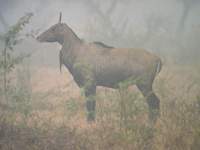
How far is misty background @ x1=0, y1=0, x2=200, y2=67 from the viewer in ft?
62.6

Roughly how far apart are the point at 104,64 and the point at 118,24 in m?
14.3

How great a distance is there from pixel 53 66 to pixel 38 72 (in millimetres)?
2343

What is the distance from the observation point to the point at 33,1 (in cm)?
2402

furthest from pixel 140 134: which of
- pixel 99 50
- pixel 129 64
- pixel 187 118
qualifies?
pixel 99 50

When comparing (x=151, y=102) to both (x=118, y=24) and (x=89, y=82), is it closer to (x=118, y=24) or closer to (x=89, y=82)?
(x=89, y=82)

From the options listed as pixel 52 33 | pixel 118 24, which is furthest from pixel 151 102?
pixel 118 24

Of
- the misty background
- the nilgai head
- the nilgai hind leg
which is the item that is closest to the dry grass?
the nilgai hind leg

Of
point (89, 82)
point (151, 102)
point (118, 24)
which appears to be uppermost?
point (118, 24)

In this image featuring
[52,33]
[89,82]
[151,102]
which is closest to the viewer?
[89,82]

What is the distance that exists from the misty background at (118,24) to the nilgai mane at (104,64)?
24.6 feet

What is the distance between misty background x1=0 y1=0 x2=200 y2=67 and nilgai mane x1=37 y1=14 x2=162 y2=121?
7.49m

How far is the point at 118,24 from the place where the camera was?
22.6 metres

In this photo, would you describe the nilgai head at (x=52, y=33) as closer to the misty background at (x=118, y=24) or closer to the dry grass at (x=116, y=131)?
the dry grass at (x=116, y=131)

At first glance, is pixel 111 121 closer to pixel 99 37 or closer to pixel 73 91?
pixel 73 91
